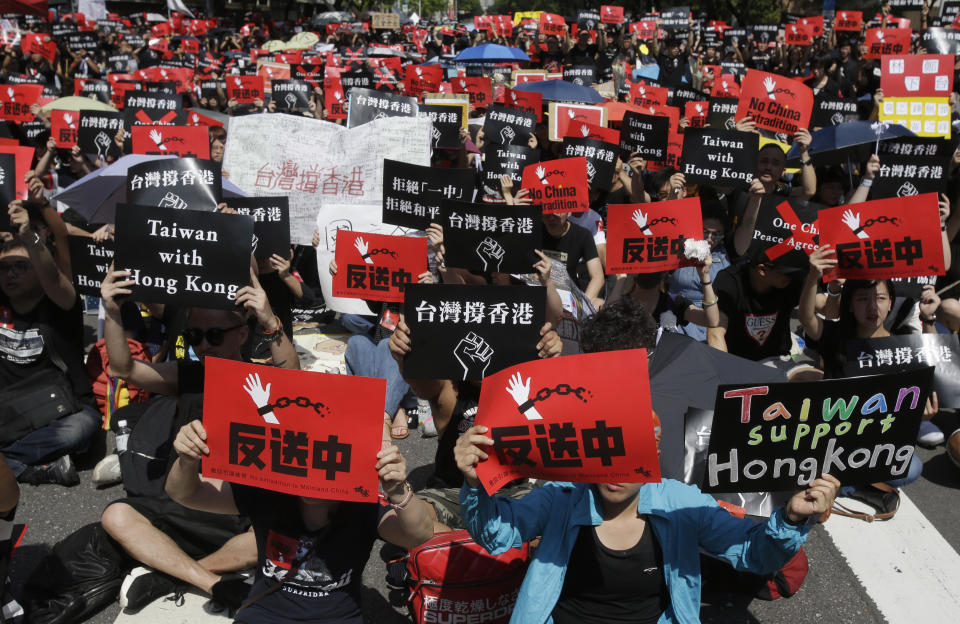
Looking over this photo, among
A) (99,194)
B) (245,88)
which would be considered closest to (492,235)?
(99,194)

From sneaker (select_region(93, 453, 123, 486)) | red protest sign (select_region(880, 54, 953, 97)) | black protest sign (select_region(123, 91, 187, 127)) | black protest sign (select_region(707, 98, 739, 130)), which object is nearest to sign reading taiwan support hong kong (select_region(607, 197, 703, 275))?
sneaker (select_region(93, 453, 123, 486))

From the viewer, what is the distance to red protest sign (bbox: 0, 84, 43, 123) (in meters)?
11.3

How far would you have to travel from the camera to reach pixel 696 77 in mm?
20016

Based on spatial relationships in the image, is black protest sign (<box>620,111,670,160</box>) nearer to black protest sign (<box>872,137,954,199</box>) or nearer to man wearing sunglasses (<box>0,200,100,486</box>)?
black protest sign (<box>872,137,954,199</box>)

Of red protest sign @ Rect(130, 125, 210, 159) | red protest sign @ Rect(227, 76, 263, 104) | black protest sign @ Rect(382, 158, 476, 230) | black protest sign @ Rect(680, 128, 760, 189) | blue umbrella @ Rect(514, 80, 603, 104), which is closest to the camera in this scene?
black protest sign @ Rect(382, 158, 476, 230)

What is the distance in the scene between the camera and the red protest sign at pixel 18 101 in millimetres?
11312

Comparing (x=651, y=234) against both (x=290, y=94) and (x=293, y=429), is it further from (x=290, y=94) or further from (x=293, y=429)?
(x=290, y=94)

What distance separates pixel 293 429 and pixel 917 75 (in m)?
9.90

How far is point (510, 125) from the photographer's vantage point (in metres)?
10.0

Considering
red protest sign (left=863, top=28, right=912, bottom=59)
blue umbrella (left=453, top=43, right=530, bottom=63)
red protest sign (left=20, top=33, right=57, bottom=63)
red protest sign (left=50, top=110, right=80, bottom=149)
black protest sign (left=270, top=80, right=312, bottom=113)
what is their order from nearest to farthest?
red protest sign (left=50, top=110, right=80, bottom=149), black protest sign (left=270, top=80, right=312, bottom=113), red protest sign (left=863, top=28, right=912, bottom=59), red protest sign (left=20, top=33, right=57, bottom=63), blue umbrella (left=453, top=43, right=530, bottom=63)

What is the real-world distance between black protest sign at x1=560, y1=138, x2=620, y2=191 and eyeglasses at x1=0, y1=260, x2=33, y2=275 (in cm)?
501

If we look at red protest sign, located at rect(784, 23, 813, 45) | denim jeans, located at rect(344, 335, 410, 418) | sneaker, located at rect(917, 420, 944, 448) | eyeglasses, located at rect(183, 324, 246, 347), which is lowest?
→ sneaker, located at rect(917, 420, 944, 448)

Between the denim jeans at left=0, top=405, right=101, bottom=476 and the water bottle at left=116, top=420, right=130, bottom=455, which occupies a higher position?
the water bottle at left=116, top=420, right=130, bottom=455

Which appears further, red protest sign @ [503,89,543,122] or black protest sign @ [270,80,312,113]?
black protest sign @ [270,80,312,113]
